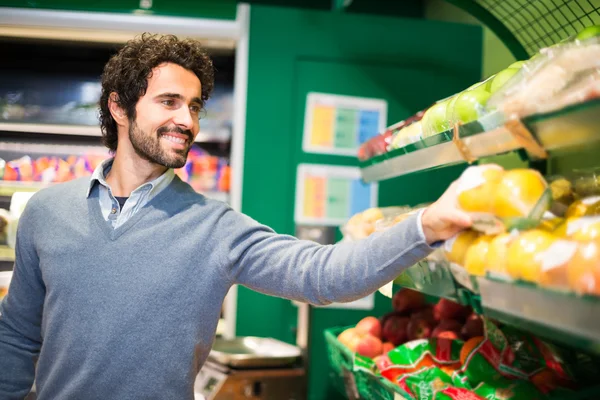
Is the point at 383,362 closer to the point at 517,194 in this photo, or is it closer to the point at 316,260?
the point at 316,260

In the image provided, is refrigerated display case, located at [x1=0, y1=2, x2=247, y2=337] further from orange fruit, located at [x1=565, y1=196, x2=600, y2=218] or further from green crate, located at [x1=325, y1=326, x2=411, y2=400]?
orange fruit, located at [x1=565, y1=196, x2=600, y2=218]

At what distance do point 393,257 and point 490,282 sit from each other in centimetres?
28

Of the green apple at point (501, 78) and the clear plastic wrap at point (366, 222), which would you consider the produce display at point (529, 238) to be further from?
the clear plastic wrap at point (366, 222)

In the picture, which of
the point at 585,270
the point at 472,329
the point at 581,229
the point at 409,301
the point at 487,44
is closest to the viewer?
the point at 585,270

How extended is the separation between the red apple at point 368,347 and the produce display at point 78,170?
64.1 inches

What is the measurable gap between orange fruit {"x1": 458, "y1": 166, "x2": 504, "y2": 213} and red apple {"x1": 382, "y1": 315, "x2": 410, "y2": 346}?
119cm

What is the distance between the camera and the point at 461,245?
1.19m

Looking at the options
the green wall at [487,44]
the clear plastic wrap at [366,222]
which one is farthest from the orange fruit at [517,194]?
the green wall at [487,44]

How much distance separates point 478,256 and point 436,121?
0.61 metres

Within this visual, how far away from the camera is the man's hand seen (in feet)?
3.77

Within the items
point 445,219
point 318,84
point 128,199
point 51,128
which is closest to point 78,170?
point 51,128

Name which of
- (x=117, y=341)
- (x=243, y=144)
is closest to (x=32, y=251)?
(x=117, y=341)

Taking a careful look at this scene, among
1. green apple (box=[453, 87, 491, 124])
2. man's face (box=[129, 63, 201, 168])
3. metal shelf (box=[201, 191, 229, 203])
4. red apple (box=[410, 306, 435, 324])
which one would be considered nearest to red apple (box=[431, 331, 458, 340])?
red apple (box=[410, 306, 435, 324])

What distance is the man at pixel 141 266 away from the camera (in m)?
1.69
